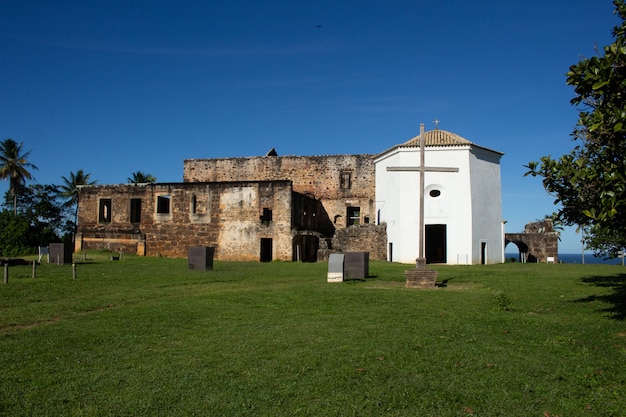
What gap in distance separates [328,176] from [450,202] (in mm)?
12433

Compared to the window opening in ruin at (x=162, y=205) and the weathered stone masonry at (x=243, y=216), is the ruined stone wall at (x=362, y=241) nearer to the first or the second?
the weathered stone masonry at (x=243, y=216)

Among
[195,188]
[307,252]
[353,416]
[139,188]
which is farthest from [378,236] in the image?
[353,416]

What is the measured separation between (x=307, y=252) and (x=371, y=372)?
26.0 m

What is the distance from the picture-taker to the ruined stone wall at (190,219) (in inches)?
1224

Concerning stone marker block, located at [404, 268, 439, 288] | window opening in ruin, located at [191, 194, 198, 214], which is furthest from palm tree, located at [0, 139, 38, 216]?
stone marker block, located at [404, 268, 439, 288]

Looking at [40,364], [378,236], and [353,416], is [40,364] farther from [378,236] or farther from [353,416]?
[378,236]

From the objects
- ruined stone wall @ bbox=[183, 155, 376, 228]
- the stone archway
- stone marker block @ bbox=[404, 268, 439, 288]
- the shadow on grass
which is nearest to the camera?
the shadow on grass

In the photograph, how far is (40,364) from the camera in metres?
6.52

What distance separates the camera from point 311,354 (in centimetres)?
689

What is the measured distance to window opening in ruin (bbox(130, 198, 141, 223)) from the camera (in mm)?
34234

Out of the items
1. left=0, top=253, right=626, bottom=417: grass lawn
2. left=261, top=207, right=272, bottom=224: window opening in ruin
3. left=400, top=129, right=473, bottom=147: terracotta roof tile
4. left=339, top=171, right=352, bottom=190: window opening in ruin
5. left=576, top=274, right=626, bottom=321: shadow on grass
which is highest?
left=400, top=129, right=473, bottom=147: terracotta roof tile

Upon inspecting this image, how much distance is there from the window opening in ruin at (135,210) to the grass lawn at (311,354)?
22503 millimetres

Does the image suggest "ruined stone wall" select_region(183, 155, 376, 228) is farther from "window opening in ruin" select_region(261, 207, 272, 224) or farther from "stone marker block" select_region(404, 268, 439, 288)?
"stone marker block" select_region(404, 268, 439, 288)

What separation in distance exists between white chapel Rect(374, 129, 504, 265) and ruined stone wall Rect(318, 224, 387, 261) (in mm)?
523
